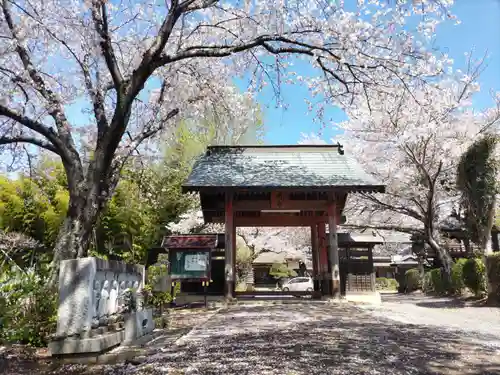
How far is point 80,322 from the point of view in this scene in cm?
425

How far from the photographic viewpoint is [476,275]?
1166 cm

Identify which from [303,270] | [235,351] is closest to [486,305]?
[235,351]

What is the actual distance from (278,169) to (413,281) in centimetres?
1572

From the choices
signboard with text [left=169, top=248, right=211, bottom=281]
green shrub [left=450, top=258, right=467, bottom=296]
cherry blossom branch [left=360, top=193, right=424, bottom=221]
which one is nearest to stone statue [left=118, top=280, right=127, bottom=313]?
signboard with text [left=169, top=248, right=211, bottom=281]

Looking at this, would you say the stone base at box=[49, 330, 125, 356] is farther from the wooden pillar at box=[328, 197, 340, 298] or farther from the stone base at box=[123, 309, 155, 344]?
the wooden pillar at box=[328, 197, 340, 298]

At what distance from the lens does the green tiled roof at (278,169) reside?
9.91m

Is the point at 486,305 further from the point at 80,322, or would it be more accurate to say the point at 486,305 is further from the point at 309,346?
the point at 80,322

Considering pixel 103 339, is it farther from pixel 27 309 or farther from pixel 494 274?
pixel 494 274

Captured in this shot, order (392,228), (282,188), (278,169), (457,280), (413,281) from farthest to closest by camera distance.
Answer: (413,281) < (392,228) < (457,280) < (278,169) < (282,188)

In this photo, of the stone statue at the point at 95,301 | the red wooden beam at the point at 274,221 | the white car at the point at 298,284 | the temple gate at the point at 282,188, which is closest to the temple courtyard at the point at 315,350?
the stone statue at the point at 95,301

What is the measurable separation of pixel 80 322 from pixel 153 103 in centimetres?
585

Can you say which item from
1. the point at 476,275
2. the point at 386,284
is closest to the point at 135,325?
the point at 476,275

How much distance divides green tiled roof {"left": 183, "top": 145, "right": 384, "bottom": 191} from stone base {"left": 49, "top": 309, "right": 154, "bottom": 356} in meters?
4.88

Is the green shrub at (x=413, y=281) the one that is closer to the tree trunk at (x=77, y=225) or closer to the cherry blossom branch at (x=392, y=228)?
the cherry blossom branch at (x=392, y=228)
